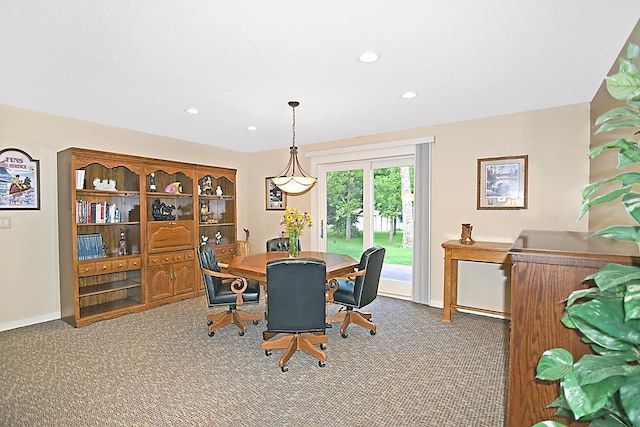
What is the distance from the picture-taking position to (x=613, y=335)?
36.4 inches

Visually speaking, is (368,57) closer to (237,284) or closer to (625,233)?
(625,233)

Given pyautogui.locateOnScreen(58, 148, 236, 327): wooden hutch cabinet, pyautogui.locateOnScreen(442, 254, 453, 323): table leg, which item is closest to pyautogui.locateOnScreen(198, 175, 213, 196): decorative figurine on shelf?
pyautogui.locateOnScreen(58, 148, 236, 327): wooden hutch cabinet

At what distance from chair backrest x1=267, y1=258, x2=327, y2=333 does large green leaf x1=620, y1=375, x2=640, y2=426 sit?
6.45 ft

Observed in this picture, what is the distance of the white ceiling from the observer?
190cm

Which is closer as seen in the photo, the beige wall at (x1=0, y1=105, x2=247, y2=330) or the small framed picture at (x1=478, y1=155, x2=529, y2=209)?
the beige wall at (x1=0, y1=105, x2=247, y2=330)

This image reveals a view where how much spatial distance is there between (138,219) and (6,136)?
1622mm

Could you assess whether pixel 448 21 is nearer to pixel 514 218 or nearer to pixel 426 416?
pixel 426 416

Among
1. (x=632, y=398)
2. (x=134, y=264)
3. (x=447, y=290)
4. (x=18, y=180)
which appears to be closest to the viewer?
(x=632, y=398)

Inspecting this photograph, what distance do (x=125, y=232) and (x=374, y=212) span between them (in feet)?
11.9

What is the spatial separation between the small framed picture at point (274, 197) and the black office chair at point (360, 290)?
2713mm

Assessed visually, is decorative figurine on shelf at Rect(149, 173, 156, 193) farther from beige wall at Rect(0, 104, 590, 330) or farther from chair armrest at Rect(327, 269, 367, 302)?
chair armrest at Rect(327, 269, 367, 302)

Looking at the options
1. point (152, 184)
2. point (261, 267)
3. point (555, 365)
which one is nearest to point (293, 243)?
point (261, 267)

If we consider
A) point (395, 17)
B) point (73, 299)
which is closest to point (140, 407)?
point (73, 299)

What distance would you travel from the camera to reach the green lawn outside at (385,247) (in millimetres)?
4906
